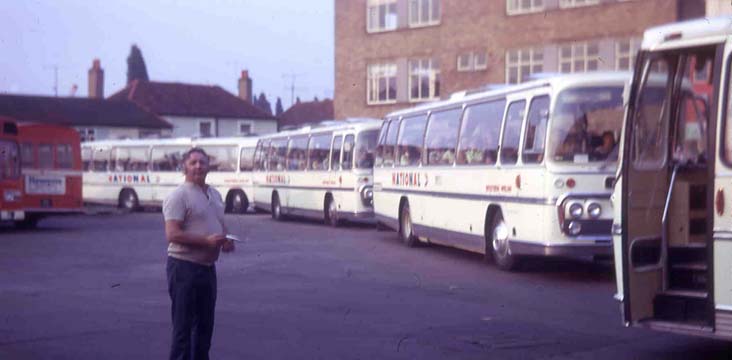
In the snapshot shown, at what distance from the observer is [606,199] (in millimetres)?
15180

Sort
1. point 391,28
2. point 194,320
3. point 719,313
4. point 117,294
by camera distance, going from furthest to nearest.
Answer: point 391,28, point 117,294, point 719,313, point 194,320

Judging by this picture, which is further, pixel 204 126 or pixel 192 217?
pixel 204 126

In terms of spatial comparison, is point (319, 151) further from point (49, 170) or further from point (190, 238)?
point (190, 238)

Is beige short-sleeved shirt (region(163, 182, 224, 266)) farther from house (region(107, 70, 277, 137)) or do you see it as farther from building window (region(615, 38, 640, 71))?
house (region(107, 70, 277, 137))

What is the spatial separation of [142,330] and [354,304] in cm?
295

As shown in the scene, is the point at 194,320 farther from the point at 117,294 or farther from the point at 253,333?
the point at 117,294

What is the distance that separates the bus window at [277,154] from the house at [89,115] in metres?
39.4

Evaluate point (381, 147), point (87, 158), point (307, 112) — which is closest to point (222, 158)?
point (87, 158)

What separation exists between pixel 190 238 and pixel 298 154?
25924 mm

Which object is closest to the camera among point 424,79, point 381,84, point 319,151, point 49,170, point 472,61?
point 49,170

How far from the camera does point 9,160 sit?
2747 centimetres

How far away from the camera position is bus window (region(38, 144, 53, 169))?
28.9 metres

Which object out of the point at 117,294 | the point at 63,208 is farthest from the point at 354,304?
the point at 63,208

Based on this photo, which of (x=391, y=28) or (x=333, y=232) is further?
(x=391, y=28)
